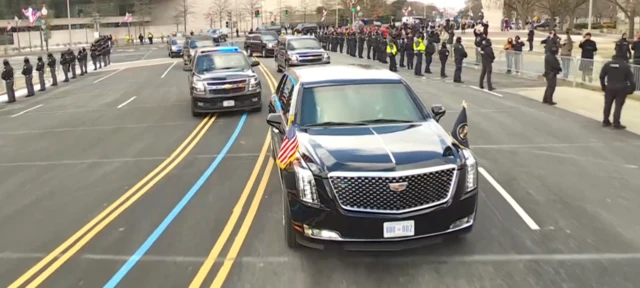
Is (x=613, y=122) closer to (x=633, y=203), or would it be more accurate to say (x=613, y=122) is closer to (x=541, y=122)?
(x=541, y=122)

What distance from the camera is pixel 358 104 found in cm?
704

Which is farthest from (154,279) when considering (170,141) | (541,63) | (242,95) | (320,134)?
(541,63)

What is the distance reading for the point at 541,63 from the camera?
73.1 feet

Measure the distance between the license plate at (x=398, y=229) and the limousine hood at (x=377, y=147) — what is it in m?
0.48

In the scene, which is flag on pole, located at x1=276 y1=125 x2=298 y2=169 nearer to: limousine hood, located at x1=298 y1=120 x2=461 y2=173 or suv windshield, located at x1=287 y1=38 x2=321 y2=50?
limousine hood, located at x1=298 y1=120 x2=461 y2=173

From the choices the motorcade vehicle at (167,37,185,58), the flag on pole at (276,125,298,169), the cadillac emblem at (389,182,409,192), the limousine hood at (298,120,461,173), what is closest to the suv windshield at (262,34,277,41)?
the motorcade vehicle at (167,37,185,58)

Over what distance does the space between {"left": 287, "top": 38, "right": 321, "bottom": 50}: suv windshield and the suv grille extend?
70.4ft

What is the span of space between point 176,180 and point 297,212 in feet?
14.4

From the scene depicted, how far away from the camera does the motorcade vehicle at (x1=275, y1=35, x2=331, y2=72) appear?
25469mm

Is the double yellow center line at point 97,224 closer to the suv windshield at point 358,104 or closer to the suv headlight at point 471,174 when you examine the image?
the suv windshield at point 358,104

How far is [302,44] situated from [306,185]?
21729 millimetres

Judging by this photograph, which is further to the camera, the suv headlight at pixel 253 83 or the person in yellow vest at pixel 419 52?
the person in yellow vest at pixel 419 52

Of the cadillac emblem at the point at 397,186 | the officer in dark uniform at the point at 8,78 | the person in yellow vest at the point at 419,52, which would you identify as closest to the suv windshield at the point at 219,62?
the officer in dark uniform at the point at 8,78

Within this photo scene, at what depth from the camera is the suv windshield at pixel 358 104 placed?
6.81m
